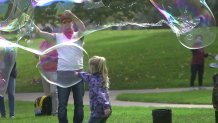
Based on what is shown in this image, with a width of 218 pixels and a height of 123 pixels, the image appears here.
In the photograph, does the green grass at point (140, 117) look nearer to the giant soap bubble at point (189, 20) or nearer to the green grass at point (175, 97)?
the green grass at point (175, 97)

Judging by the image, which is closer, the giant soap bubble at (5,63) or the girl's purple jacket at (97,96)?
the girl's purple jacket at (97,96)

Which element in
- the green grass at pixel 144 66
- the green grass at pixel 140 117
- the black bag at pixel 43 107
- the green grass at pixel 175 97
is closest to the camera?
the green grass at pixel 140 117

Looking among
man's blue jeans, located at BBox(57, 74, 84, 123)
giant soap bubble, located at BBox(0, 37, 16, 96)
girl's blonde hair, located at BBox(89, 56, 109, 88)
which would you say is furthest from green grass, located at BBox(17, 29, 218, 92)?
girl's blonde hair, located at BBox(89, 56, 109, 88)

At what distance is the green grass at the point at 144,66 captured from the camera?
19.0 metres

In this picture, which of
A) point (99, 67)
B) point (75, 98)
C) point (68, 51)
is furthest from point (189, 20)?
point (75, 98)

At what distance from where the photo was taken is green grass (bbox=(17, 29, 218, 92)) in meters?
19.0

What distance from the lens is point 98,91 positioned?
7.70 metres

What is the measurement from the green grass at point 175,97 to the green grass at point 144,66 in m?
2.63

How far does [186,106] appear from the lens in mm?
12773

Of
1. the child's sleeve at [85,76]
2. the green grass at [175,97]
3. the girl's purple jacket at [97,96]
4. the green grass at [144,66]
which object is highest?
the child's sleeve at [85,76]

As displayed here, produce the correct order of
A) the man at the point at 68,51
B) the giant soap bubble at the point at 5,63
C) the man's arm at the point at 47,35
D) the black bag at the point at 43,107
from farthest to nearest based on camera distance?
the black bag at the point at 43,107 < the giant soap bubble at the point at 5,63 < the man's arm at the point at 47,35 < the man at the point at 68,51

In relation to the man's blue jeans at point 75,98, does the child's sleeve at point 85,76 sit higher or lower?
higher

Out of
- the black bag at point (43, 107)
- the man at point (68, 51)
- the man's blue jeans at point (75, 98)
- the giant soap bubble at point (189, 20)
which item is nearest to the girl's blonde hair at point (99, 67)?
the man at point (68, 51)

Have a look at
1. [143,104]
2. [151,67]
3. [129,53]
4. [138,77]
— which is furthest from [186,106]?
[129,53]
